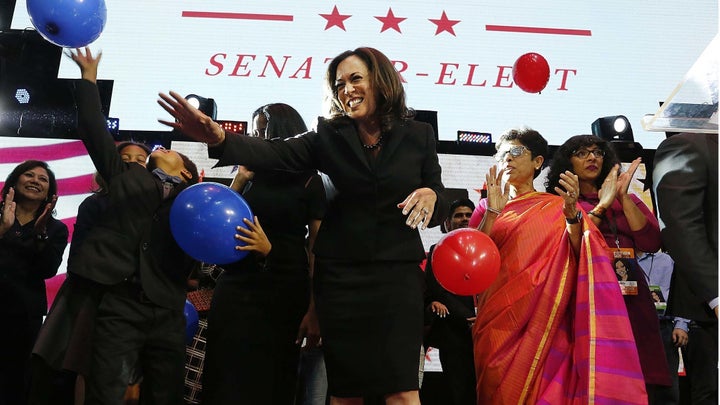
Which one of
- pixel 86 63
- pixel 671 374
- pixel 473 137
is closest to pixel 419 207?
pixel 86 63

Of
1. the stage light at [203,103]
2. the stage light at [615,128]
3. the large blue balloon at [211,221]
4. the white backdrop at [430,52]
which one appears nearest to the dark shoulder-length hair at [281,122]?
the large blue balloon at [211,221]

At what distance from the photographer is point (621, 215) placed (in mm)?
3146

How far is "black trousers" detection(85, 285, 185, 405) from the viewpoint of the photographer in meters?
2.47

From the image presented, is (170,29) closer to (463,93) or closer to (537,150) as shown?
(463,93)

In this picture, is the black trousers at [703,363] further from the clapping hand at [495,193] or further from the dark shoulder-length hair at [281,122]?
the dark shoulder-length hair at [281,122]

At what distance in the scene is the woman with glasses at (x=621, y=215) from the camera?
2.96 metres

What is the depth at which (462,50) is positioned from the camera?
509 cm

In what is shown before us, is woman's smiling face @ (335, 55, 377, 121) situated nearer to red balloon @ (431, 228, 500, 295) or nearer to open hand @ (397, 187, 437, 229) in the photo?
open hand @ (397, 187, 437, 229)

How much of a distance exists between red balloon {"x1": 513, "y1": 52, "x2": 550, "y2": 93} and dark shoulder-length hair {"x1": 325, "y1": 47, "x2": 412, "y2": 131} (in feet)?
8.12

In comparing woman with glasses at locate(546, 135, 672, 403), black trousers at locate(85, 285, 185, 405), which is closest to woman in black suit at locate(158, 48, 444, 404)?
black trousers at locate(85, 285, 185, 405)

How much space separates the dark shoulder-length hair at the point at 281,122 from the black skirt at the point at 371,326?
0.76 meters

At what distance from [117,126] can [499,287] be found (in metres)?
2.92

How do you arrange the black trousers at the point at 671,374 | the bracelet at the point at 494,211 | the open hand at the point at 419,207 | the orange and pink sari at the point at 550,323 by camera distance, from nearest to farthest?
the open hand at the point at 419,207 < the orange and pink sari at the point at 550,323 < the bracelet at the point at 494,211 < the black trousers at the point at 671,374

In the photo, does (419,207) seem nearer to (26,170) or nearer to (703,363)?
(703,363)
